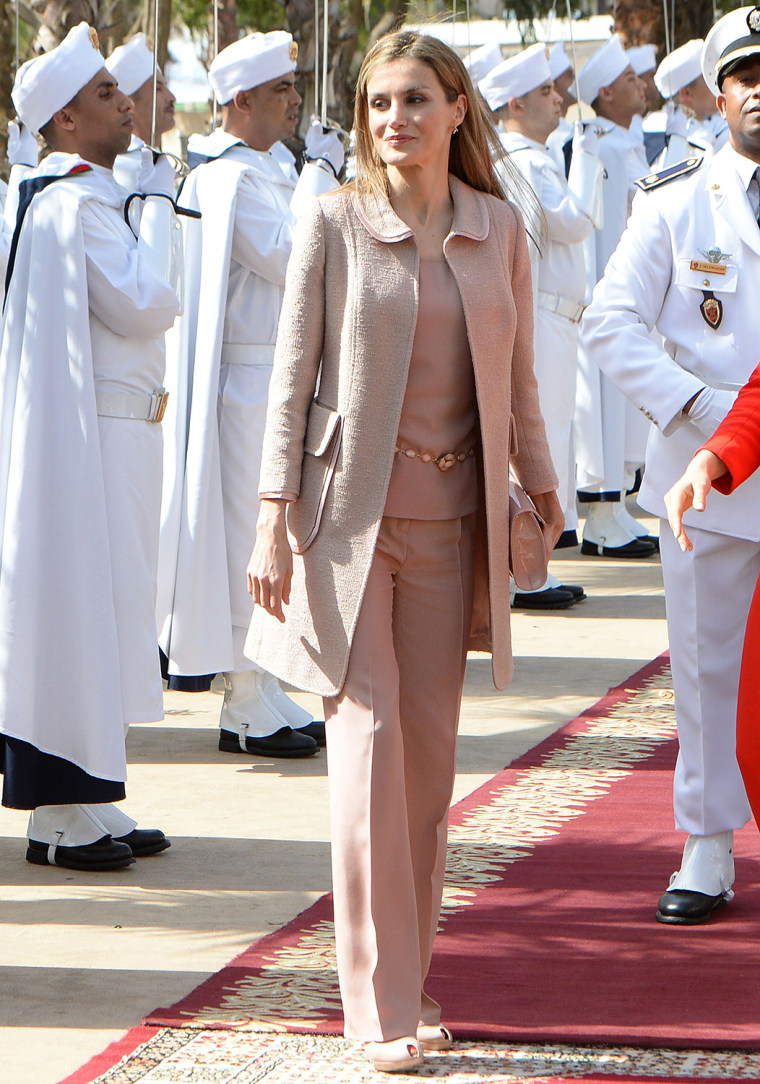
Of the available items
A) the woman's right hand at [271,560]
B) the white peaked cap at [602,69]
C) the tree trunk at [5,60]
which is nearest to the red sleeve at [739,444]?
the woman's right hand at [271,560]

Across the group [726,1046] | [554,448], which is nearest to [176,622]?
[726,1046]

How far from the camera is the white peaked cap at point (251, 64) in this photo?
6230mm

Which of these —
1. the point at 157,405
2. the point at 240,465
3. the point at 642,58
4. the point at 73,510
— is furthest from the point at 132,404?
the point at 642,58

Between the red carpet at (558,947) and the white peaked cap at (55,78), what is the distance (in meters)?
2.30

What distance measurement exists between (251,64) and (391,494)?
123 inches

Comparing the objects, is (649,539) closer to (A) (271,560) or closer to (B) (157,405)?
(B) (157,405)

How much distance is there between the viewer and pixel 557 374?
9.30 metres

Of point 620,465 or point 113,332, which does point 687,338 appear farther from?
point 620,465

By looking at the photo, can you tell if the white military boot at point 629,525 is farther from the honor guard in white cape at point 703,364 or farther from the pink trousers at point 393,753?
the pink trousers at point 393,753

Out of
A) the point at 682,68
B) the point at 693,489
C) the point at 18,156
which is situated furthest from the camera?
the point at 682,68

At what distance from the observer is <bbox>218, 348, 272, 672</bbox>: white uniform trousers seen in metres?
6.19

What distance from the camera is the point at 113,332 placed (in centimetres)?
500

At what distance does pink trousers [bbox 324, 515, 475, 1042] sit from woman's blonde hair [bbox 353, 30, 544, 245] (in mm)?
695

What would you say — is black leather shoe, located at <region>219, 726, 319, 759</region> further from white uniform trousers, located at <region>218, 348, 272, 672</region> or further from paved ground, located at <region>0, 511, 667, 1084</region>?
white uniform trousers, located at <region>218, 348, 272, 672</region>
